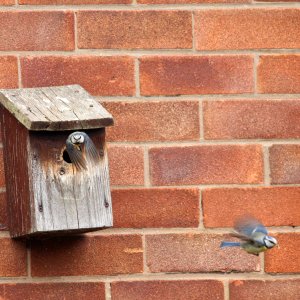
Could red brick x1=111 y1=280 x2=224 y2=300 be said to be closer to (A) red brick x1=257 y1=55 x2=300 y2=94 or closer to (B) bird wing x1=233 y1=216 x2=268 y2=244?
(B) bird wing x1=233 y1=216 x2=268 y2=244

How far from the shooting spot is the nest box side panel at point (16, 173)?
3941 mm

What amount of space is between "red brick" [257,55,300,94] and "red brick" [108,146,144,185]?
1.23ft

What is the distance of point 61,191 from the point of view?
3.90 metres

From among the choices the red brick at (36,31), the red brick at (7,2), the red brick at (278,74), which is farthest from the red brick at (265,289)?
the red brick at (7,2)

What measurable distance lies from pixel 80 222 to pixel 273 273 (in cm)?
60

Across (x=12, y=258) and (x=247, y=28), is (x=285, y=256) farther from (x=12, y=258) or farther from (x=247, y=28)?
(x=12, y=258)

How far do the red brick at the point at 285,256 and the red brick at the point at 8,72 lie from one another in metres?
0.80

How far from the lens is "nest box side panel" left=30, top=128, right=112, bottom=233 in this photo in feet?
12.7

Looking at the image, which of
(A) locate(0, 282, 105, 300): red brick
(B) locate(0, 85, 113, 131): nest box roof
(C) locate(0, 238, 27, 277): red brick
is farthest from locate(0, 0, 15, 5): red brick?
(A) locate(0, 282, 105, 300): red brick

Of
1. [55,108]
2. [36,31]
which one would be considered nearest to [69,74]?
[36,31]

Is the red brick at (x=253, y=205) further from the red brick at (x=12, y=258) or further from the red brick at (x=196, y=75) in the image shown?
the red brick at (x=12, y=258)

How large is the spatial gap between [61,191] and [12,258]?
0.33 m

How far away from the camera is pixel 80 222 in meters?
3.88

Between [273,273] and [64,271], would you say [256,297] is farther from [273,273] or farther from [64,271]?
[64,271]
